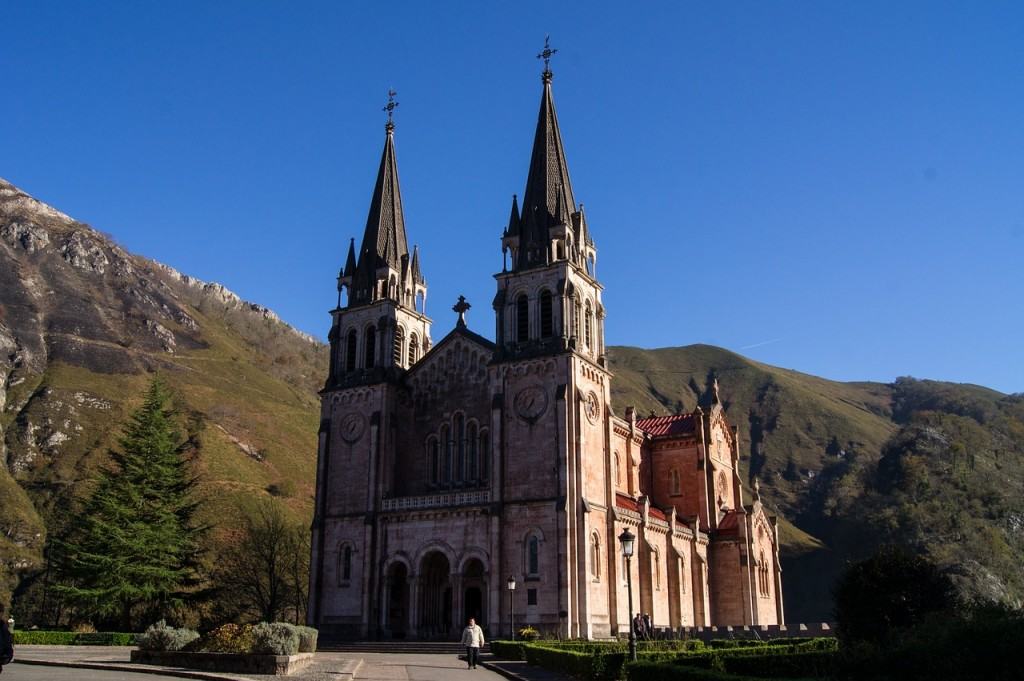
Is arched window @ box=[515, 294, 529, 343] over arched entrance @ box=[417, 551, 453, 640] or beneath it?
over

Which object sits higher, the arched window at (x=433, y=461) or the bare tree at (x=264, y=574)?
the arched window at (x=433, y=461)

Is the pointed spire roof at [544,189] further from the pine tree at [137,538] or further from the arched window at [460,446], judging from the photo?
the pine tree at [137,538]

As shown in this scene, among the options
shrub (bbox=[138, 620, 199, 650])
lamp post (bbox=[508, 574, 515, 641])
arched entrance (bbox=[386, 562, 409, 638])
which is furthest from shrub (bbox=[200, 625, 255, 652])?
arched entrance (bbox=[386, 562, 409, 638])

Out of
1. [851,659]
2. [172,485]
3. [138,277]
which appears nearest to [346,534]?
[172,485]

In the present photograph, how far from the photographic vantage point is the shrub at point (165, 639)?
3148 centimetres

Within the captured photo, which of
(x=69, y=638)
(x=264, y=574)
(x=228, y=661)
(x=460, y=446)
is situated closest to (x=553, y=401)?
(x=460, y=446)

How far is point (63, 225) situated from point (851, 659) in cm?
16471

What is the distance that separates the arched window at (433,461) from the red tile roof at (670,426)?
18017 millimetres

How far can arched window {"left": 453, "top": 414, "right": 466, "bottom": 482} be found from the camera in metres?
55.4

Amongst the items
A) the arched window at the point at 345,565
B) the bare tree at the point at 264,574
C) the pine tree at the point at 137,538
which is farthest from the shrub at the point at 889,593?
the bare tree at the point at 264,574

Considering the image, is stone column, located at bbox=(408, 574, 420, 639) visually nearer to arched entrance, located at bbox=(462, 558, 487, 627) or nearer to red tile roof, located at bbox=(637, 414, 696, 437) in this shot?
arched entrance, located at bbox=(462, 558, 487, 627)

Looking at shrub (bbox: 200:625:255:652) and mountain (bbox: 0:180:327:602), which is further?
mountain (bbox: 0:180:327:602)

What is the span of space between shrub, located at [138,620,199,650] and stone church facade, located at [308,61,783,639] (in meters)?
19.5

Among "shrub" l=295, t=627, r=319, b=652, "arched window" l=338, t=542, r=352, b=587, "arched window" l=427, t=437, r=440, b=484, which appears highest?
"arched window" l=427, t=437, r=440, b=484
